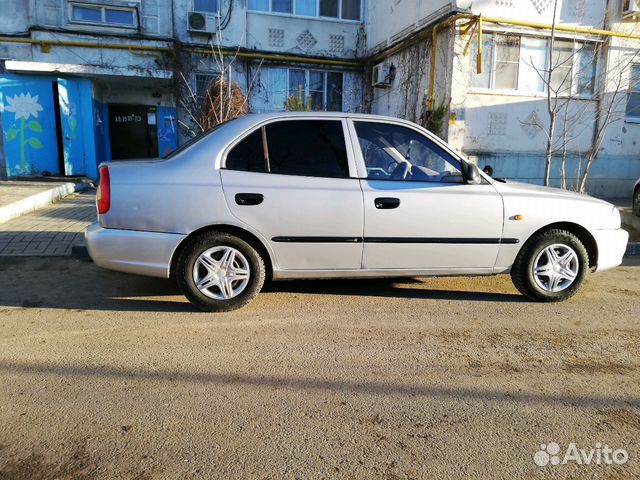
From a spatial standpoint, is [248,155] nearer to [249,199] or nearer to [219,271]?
[249,199]

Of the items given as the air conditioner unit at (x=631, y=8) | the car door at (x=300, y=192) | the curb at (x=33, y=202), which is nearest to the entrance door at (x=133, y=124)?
the curb at (x=33, y=202)

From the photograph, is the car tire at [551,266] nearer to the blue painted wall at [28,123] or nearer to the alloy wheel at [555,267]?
the alloy wheel at [555,267]

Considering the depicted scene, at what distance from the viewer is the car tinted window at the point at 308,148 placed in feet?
14.2

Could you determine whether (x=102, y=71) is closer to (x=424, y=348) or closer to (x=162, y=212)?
(x=162, y=212)

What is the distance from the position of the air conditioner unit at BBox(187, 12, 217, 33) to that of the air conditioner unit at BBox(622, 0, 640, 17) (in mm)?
11661

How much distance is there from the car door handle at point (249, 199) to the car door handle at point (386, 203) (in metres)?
1.03

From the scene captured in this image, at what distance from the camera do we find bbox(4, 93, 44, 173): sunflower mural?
13.6m

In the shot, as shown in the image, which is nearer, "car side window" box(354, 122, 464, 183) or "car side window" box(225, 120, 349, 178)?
"car side window" box(225, 120, 349, 178)

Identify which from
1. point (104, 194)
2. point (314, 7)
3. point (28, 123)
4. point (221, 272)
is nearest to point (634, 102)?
point (314, 7)

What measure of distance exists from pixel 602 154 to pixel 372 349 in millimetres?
A: 12940

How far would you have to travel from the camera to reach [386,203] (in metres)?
4.32

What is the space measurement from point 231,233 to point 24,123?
12.6m

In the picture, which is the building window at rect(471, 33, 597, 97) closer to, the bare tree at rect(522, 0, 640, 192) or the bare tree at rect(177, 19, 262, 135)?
the bare tree at rect(522, 0, 640, 192)

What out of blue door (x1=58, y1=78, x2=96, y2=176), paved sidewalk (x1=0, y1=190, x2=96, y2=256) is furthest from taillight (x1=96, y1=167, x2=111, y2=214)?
blue door (x1=58, y1=78, x2=96, y2=176)
